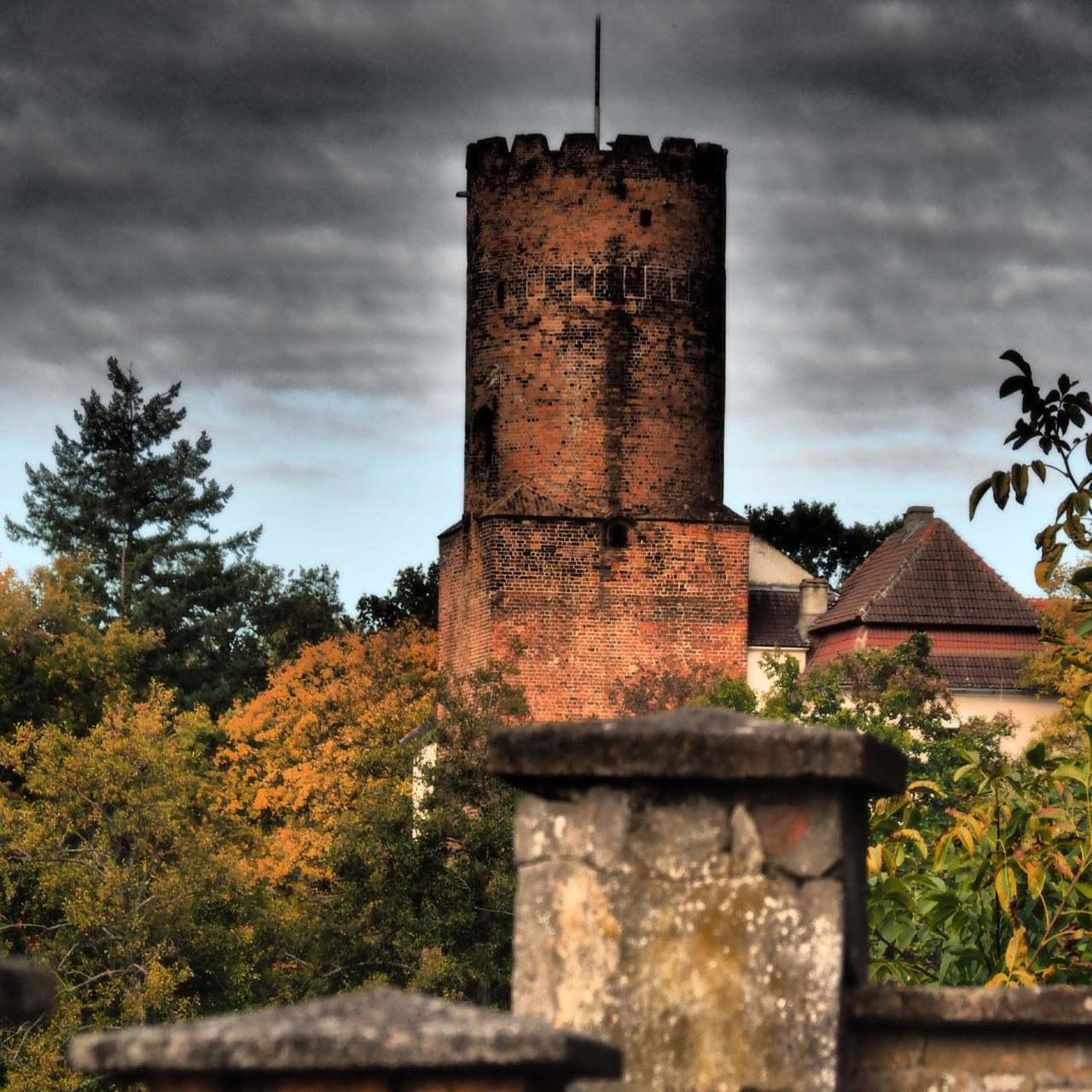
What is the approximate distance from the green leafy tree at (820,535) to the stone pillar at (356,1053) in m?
61.3

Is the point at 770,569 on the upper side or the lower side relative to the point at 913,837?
upper

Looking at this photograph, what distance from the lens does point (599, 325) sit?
148 ft

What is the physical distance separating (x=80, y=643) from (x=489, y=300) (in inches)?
401

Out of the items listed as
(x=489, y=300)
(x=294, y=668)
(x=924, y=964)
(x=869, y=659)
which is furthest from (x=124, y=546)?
(x=924, y=964)

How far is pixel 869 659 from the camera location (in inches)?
1597

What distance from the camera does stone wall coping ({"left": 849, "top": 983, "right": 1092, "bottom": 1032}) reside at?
4922 millimetres

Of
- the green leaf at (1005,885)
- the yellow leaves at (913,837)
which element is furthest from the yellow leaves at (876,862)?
the green leaf at (1005,885)

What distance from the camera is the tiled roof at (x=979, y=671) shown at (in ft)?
146

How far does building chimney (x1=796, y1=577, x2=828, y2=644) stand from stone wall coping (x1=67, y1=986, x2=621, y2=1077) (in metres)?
42.9

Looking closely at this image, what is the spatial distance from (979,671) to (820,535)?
20.9 meters

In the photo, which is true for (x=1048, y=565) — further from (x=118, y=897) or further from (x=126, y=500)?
(x=126, y=500)

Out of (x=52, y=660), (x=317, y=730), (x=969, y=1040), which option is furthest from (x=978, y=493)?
(x=317, y=730)

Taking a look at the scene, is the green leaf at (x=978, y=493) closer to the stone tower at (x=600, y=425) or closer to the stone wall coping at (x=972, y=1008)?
the stone wall coping at (x=972, y=1008)

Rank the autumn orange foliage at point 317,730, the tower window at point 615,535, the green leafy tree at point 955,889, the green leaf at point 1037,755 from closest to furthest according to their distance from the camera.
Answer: the green leafy tree at point 955,889 < the green leaf at point 1037,755 < the tower window at point 615,535 < the autumn orange foliage at point 317,730
